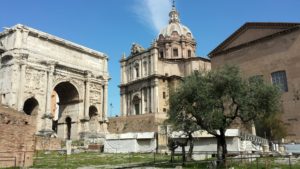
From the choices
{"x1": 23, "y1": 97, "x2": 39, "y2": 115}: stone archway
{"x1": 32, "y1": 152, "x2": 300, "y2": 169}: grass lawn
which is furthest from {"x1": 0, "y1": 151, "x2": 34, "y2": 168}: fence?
{"x1": 23, "y1": 97, "x2": 39, "y2": 115}: stone archway

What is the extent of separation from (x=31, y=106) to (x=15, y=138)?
2453cm

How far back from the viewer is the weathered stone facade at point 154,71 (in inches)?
2258

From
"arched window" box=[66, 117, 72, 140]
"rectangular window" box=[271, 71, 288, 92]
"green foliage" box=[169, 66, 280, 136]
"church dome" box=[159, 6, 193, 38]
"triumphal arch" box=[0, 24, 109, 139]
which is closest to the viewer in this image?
"green foliage" box=[169, 66, 280, 136]

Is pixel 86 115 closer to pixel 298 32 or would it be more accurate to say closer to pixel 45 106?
pixel 45 106

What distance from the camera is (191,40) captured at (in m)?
71.0

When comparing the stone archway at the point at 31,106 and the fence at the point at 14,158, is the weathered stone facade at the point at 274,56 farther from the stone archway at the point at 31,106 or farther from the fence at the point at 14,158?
the fence at the point at 14,158

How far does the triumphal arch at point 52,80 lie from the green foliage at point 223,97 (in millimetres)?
Result: 22452

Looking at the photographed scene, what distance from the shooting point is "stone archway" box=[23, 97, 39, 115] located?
37.9 metres

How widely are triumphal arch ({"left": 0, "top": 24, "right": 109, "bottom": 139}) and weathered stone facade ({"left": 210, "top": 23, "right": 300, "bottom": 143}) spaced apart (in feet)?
59.7

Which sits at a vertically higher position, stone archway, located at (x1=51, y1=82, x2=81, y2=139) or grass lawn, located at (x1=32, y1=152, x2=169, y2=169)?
stone archway, located at (x1=51, y1=82, x2=81, y2=139)

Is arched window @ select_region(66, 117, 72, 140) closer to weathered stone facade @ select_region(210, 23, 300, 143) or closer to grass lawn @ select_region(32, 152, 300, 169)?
weathered stone facade @ select_region(210, 23, 300, 143)

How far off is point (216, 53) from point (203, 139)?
22956 millimetres

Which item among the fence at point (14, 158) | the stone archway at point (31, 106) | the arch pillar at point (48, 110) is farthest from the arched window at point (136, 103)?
the fence at point (14, 158)

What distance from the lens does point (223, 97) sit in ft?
59.1
